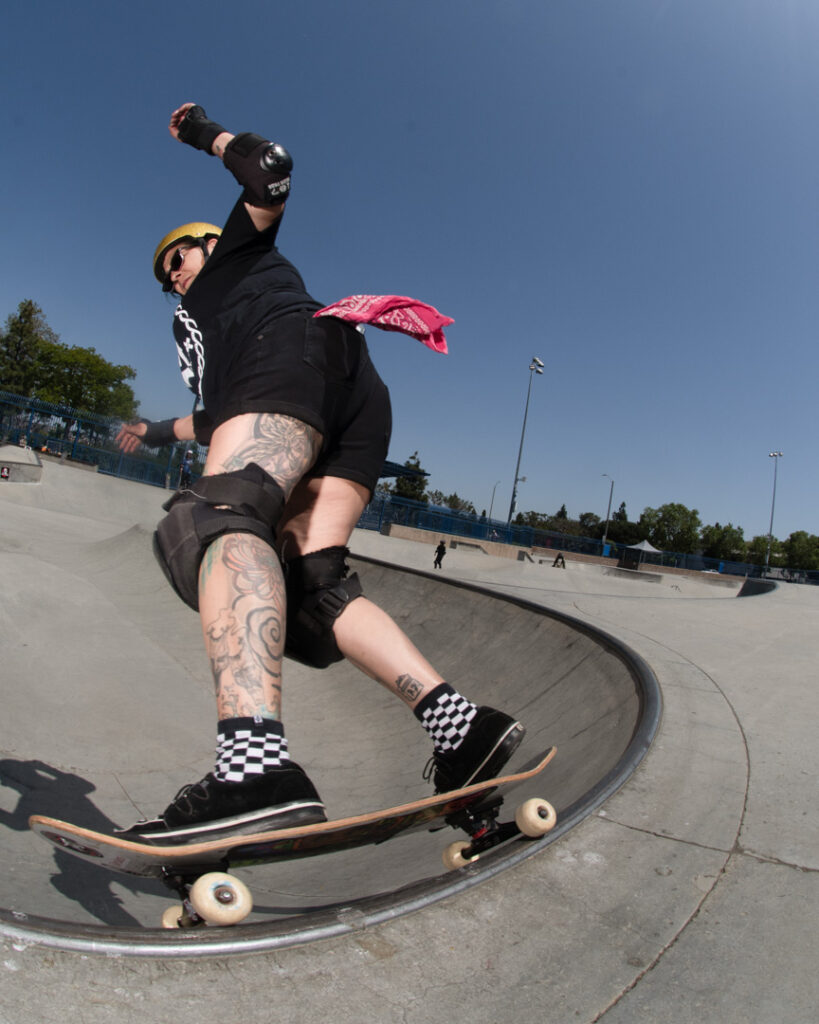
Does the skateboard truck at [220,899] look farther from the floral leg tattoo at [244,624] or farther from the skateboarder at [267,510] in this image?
the floral leg tattoo at [244,624]

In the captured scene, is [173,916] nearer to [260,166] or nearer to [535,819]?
[535,819]

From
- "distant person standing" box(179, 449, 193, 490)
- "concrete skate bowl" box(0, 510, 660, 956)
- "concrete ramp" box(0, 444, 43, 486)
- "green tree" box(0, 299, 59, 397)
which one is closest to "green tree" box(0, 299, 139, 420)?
"green tree" box(0, 299, 59, 397)

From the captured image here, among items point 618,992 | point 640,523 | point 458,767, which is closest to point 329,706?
point 458,767

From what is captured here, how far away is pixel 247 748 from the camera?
1071mm

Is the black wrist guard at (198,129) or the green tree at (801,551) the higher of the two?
the green tree at (801,551)

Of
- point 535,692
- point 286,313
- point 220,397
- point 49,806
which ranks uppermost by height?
point 286,313

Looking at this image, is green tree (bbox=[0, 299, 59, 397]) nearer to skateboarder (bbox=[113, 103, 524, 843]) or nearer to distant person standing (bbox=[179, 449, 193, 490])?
distant person standing (bbox=[179, 449, 193, 490])

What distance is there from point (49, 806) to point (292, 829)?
2080mm

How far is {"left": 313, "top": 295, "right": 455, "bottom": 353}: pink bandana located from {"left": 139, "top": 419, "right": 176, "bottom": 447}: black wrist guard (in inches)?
37.2

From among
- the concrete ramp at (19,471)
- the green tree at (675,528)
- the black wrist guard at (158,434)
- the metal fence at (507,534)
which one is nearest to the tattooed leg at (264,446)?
the black wrist guard at (158,434)

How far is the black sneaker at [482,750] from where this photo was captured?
1422mm

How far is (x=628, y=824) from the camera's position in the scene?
4.39 feet

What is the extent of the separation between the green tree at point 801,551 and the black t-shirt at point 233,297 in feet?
283

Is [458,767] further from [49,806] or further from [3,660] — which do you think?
[3,660]
